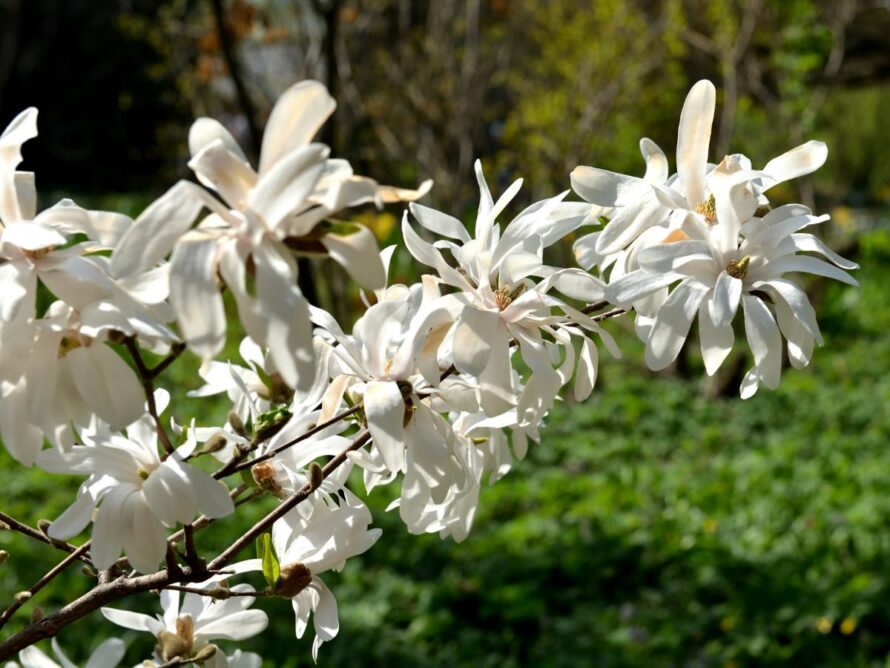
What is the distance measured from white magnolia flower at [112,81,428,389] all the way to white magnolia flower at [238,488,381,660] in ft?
0.81

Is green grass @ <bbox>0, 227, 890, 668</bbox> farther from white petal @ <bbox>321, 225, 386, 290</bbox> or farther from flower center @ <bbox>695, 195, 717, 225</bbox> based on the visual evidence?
white petal @ <bbox>321, 225, 386, 290</bbox>

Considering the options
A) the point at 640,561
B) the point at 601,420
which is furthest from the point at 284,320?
the point at 601,420

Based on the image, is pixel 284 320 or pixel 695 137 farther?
pixel 695 137

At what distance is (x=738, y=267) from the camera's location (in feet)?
2.07

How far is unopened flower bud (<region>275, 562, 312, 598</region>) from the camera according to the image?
665 millimetres

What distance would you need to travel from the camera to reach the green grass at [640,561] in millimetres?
2203

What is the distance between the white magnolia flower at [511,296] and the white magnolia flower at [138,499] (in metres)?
0.16

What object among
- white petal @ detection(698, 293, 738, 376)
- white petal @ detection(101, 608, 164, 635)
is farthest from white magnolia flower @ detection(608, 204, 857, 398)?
white petal @ detection(101, 608, 164, 635)

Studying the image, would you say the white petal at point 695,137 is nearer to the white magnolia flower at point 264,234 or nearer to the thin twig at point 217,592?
the white magnolia flower at point 264,234

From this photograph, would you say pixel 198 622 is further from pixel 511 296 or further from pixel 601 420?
pixel 601 420

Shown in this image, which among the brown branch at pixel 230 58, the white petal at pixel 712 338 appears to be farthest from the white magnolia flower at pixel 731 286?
the brown branch at pixel 230 58

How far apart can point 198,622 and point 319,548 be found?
0.12 meters

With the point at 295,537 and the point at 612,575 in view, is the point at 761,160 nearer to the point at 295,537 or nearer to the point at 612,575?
the point at 612,575

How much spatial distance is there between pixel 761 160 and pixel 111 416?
18.5 feet
